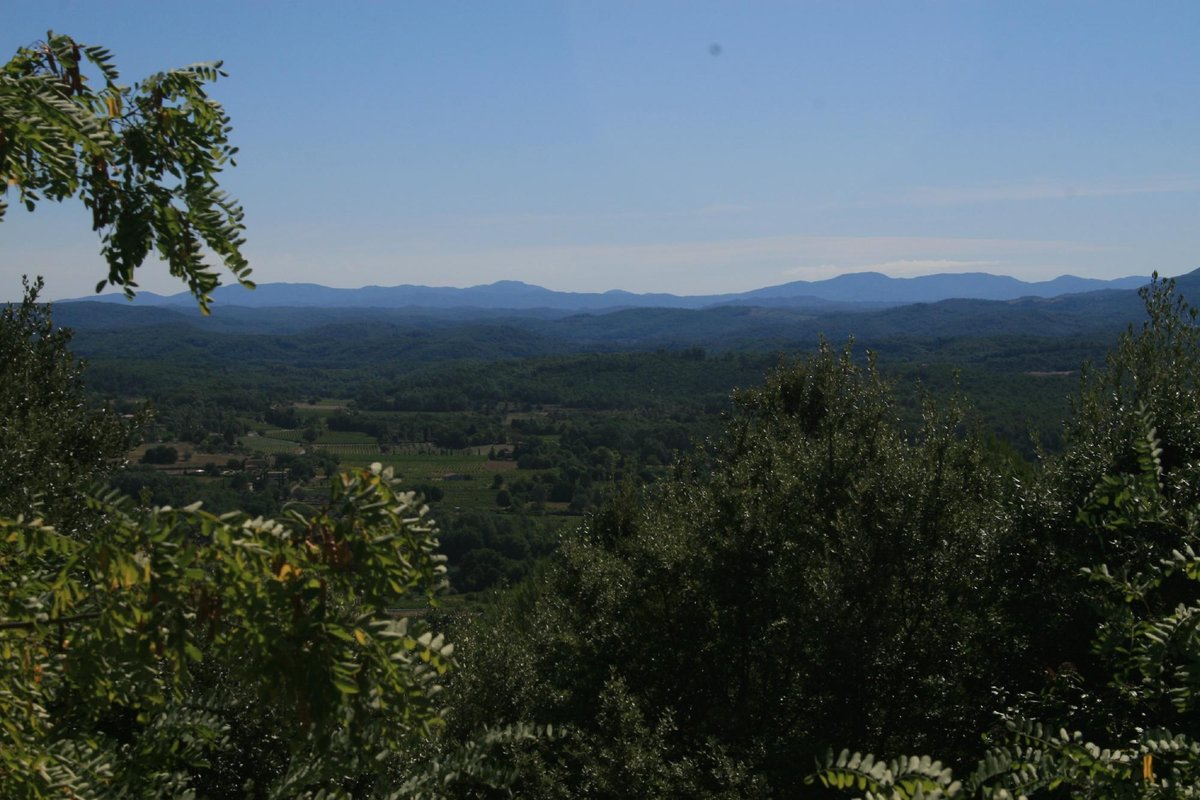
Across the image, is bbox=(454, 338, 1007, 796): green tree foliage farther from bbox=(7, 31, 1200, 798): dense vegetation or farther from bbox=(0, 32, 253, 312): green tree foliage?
bbox=(0, 32, 253, 312): green tree foliage

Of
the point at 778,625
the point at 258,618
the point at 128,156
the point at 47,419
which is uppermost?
the point at 128,156

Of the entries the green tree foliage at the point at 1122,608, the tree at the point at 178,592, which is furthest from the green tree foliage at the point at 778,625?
the tree at the point at 178,592

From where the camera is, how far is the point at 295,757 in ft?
12.0

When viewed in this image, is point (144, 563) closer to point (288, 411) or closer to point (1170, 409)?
point (1170, 409)

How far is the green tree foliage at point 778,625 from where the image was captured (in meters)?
11.9

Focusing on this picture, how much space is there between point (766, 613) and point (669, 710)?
7.15ft

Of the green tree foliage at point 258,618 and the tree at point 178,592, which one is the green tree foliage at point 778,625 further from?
the green tree foliage at point 258,618

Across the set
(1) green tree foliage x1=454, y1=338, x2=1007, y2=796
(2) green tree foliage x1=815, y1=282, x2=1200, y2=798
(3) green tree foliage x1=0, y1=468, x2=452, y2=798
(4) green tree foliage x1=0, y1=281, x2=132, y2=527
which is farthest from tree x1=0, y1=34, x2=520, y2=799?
(4) green tree foliage x1=0, y1=281, x2=132, y2=527

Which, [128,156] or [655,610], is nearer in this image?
[128,156]

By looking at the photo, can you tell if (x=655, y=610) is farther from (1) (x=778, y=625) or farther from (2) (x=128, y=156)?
(2) (x=128, y=156)

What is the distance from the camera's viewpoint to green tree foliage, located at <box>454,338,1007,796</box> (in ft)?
39.0

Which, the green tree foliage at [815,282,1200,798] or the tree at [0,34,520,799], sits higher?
the tree at [0,34,520,799]

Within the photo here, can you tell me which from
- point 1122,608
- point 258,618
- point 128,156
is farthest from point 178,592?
point 1122,608

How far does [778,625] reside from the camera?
13000 millimetres
